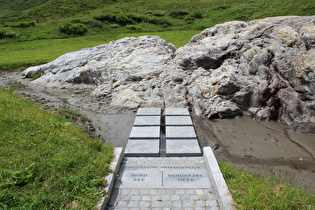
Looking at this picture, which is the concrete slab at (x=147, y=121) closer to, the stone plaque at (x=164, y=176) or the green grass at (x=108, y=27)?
the stone plaque at (x=164, y=176)

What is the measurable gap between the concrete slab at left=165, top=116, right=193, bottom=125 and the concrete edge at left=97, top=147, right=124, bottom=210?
7.56 ft

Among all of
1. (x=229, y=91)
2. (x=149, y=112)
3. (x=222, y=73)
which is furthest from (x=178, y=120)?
(x=222, y=73)

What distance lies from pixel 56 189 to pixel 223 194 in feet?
9.31

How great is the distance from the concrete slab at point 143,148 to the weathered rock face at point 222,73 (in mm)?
2940

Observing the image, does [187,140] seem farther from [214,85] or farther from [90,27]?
[90,27]

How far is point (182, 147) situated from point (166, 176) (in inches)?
45.5

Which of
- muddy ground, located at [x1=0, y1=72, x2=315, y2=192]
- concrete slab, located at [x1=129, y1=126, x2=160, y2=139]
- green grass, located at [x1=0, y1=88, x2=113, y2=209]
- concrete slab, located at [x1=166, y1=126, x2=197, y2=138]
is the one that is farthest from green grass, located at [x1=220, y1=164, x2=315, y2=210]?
concrete slab, located at [x1=129, y1=126, x2=160, y2=139]

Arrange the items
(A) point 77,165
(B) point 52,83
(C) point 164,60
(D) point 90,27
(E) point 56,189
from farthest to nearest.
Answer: (D) point 90,27, (B) point 52,83, (C) point 164,60, (A) point 77,165, (E) point 56,189

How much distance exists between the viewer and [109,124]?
24.3 ft

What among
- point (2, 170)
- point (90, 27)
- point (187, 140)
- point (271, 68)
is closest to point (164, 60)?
point (271, 68)

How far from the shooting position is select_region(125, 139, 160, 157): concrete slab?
17.2 feet

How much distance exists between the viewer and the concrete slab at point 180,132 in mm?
6037

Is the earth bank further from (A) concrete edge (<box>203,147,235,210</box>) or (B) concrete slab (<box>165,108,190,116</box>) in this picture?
(A) concrete edge (<box>203,147,235,210</box>)

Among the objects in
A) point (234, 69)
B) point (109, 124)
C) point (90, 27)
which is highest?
point (90, 27)
